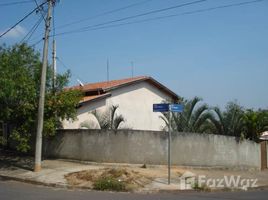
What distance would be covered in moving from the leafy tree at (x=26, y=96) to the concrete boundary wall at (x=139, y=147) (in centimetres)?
137

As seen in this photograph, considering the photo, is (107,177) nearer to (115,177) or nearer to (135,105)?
(115,177)

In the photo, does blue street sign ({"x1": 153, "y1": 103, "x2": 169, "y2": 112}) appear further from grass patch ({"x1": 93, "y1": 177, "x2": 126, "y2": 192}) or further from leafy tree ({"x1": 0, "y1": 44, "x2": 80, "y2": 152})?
leafy tree ({"x1": 0, "y1": 44, "x2": 80, "y2": 152})

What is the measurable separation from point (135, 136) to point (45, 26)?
21.5ft

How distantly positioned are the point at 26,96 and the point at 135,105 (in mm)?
12149

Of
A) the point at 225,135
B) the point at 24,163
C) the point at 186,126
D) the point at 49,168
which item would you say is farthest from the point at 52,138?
the point at 225,135

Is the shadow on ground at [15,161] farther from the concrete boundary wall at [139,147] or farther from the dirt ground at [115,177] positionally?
the dirt ground at [115,177]

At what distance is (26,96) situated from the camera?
20578 mm

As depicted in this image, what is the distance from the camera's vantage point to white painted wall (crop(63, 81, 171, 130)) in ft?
94.7

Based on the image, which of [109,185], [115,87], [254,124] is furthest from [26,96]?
[254,124]

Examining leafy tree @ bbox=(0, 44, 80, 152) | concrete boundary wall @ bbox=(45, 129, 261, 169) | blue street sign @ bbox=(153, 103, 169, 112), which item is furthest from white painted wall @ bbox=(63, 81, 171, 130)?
blue street sign @ bbox=(153, 103, 169, 112)

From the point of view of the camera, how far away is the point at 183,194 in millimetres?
15180
